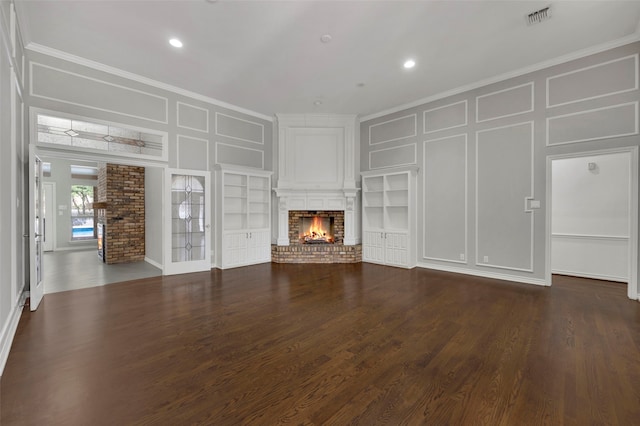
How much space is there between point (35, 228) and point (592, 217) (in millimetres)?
8385

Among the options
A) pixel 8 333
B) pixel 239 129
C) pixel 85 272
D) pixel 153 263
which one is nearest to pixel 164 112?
pixel 239 129

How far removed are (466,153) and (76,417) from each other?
5770 mm

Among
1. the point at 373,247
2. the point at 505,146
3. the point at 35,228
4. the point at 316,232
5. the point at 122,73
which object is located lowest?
the point at 373,247

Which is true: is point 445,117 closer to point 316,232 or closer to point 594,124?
point 594,124

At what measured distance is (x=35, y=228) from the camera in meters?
3.47

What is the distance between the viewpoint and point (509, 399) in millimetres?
1743

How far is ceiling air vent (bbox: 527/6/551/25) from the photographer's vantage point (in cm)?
→ 308

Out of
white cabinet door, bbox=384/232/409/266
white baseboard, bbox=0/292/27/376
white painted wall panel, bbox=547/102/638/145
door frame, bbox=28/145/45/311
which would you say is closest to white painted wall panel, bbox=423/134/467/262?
white cabinet door, bbox=384/232/409/266

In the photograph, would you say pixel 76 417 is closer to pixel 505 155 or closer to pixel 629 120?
pixel 505 155

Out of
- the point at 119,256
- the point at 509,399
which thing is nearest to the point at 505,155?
the point at 509,399

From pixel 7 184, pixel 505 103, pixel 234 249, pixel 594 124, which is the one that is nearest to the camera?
pixel 7 184

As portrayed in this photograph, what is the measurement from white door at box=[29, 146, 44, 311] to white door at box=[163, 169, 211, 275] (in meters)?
1.61

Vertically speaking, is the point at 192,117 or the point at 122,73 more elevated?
the point at 122,73

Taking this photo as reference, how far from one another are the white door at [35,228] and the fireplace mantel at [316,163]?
150 inches
